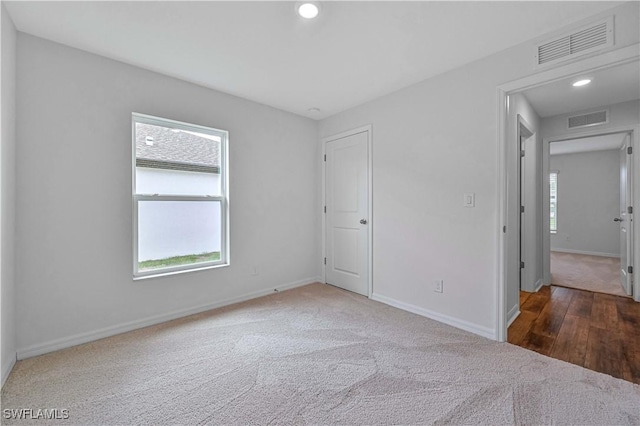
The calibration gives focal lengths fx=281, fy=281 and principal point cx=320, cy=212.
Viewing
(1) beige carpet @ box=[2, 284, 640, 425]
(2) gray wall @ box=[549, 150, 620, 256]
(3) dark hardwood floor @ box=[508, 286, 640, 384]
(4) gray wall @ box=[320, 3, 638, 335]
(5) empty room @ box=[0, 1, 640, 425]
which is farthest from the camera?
(2) gray wall @ box=[549, 150, 620, 256]

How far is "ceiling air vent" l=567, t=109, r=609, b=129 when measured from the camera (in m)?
3.59

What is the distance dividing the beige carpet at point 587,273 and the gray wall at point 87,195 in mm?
4913

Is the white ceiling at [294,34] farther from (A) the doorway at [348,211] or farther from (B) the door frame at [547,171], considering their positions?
(B) the door frame at [547,171]

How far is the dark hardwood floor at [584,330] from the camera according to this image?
212 centimetres

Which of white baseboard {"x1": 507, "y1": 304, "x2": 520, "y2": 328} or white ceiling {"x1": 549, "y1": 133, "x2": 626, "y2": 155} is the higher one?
white ceiling {"x1": 549, "y1": 133, "x2": 626, "y2": 155}

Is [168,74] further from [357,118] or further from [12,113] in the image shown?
[357,118]

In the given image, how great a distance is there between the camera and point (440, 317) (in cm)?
284

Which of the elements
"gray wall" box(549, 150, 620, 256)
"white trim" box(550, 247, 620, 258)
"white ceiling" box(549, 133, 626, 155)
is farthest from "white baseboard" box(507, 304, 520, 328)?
"white trim" box(550, 247, 620, 258)

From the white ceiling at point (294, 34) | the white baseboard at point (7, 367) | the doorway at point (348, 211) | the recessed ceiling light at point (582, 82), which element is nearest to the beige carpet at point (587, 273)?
the recessed ceiling light at point (582, 82)

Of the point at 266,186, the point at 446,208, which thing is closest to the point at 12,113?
the point at 266,186

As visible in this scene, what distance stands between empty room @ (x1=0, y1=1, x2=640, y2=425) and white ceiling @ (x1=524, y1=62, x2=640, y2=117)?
0.12 feet

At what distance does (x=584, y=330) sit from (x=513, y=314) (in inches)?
21.8

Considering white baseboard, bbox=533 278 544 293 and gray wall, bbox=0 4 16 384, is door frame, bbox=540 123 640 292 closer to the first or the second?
white baseboard, bbox=533 278 544 293

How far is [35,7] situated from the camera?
190 cm
